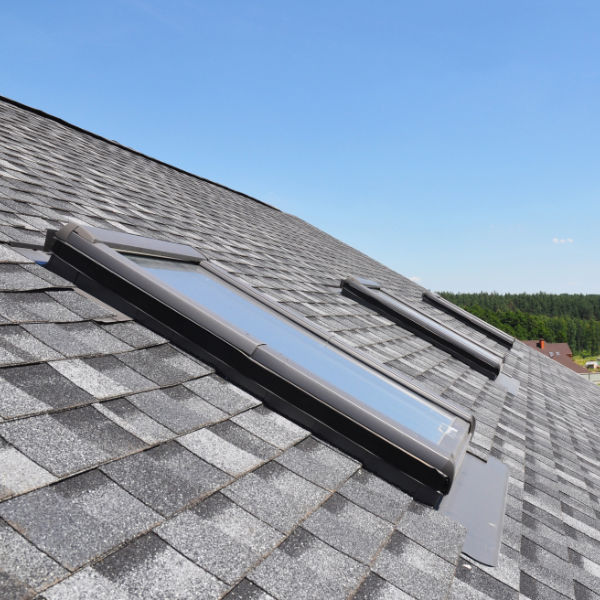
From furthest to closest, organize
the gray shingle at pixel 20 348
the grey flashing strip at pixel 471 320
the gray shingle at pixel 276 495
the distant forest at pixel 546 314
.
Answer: the distant forest at pixel 546 314 → the grey flashing strip at pixel 471 320 → the gray shingle at pixel 20 348 → the gray shingle at pixel 276 495

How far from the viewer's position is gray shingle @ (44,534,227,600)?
119cm

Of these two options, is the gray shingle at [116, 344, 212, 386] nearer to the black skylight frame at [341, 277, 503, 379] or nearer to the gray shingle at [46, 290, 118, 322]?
the gray shingle at [46, 290, 118, 322]

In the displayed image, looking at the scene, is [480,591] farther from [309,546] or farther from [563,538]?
[563,538]

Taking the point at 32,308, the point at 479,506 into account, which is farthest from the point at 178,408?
the point at 479,506

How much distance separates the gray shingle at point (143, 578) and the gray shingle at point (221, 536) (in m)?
0.04

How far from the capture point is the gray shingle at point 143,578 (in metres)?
1.19

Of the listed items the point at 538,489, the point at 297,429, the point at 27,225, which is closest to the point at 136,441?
the point at 297,429

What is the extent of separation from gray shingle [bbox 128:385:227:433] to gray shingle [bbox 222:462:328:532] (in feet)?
1.11

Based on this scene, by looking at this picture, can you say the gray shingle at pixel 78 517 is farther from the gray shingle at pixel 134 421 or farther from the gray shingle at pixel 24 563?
the gray shingle at pixel 134 421

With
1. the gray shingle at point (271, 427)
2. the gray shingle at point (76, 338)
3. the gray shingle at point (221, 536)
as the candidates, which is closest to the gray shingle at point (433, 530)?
the gray shingle at point (271, 427)

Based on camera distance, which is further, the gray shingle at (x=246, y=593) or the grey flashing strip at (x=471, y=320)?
the grey flashing strip at (x=471, y=320)

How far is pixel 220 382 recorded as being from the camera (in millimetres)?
2549

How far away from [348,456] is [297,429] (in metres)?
0.28

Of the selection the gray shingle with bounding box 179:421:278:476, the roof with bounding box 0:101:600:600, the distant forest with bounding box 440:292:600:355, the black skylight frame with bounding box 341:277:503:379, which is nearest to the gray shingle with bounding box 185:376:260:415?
the roof with bounding box 0:101:600:600
